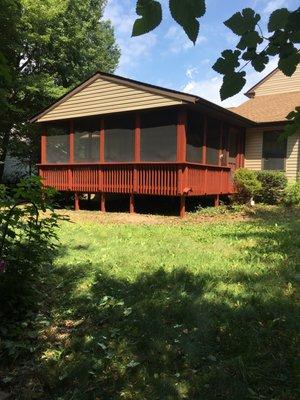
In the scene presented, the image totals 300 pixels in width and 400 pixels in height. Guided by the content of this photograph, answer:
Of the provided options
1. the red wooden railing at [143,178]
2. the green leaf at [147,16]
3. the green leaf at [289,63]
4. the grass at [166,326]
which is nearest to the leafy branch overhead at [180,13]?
the green leaf at [147,16]

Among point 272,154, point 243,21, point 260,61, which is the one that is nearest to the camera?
point 243,21

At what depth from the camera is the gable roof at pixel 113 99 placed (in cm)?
1176

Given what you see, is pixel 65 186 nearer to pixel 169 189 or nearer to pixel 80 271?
pixel 169 189

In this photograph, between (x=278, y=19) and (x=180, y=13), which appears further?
(x=278, y=19)

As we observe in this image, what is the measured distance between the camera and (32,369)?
3.41 metres

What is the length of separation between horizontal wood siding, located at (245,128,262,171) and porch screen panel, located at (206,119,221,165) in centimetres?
315

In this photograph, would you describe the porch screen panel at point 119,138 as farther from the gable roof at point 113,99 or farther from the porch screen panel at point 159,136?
the porch screen panel at point 159,136

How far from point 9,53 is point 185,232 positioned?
16.7 m

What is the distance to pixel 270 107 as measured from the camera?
685 inches

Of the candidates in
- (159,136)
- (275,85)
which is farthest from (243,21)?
(275,85)

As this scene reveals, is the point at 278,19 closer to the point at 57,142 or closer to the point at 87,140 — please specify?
the point at 87,140

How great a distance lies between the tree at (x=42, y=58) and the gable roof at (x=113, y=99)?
413 centimetres

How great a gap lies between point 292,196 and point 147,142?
207 inches

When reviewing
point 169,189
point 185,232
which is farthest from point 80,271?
point 169,189
